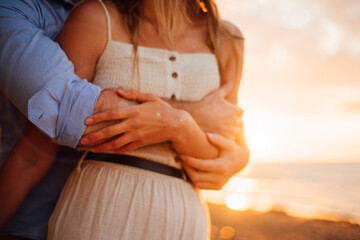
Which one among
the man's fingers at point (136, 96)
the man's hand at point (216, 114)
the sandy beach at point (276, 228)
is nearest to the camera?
the man's fingers at point (136, 96)

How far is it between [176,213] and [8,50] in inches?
37.2

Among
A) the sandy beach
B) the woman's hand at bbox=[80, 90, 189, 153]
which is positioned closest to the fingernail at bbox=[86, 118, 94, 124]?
the woman's hand at bbox=[80, 90, 189, 153]

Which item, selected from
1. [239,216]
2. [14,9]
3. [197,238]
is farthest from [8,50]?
[239,216]

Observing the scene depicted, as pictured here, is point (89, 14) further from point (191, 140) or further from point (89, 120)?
point (191, 140)

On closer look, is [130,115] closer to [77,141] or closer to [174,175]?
[77,141]

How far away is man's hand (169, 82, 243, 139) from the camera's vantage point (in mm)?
1434

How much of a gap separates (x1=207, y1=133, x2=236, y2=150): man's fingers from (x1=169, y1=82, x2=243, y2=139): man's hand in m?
0.06

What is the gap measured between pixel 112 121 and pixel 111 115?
4 cm

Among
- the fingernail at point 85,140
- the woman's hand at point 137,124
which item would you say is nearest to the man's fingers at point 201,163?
the woman's hand at point 137,124

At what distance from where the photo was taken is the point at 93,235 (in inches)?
46.6

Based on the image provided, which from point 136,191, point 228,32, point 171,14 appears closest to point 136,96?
point 136,191

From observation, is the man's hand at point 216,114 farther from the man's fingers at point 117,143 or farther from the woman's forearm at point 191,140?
the man's fingers at point 117,143

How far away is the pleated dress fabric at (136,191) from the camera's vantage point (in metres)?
1.21

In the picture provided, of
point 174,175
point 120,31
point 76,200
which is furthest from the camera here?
point 120,31
